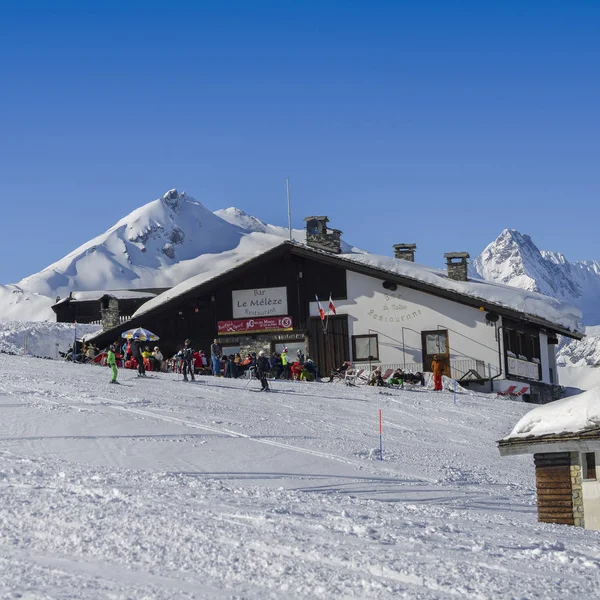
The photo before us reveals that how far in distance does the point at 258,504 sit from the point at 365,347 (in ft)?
86.1

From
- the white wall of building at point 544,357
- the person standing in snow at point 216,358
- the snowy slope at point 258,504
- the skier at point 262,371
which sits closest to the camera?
the snowy slope at point 258,504

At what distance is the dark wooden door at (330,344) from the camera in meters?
40.3

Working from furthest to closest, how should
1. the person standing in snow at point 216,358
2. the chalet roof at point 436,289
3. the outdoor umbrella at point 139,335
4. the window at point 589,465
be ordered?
the chalet roof at point 436,289, the outdoor umbrella at point 139,335, the person standing in snow at point 216,358, the window at point 589,465

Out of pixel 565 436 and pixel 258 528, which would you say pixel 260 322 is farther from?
pixel 258 528

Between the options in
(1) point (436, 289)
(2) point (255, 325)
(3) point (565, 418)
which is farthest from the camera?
(2) point (255, 325)

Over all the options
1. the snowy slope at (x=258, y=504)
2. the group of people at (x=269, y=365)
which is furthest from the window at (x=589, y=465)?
the group of people at (x=269, y=365)

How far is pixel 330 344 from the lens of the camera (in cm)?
4050

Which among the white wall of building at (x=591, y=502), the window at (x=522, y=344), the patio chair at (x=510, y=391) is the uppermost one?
the window at (x=522, y=344)

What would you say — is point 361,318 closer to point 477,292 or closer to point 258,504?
point 477,292

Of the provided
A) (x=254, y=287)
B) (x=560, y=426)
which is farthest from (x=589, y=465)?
(x=254, y=287)

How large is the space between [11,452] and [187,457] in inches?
113

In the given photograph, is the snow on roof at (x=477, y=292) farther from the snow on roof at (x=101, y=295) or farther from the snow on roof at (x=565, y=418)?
the snow on roof at (x=101, y=295)

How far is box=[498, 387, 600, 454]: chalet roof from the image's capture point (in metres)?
16.1

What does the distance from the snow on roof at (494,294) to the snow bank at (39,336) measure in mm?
25223
